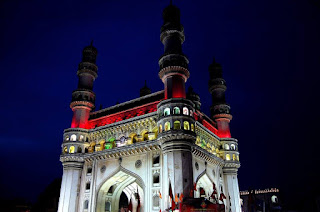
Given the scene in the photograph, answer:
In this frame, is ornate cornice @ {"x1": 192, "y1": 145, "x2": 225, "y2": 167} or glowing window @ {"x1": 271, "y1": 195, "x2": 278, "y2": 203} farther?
glowing window @ {"x1": 271, "y1": 195, "x2": 278, "y2": 203}

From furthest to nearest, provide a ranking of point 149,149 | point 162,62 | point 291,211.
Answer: point 291,211 < point 162,62 < point 149,149

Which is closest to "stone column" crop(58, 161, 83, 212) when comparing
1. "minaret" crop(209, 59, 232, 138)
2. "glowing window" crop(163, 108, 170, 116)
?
"glowing window" crop(163, 108, 170, 116)

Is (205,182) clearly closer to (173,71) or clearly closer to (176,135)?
(176,135)

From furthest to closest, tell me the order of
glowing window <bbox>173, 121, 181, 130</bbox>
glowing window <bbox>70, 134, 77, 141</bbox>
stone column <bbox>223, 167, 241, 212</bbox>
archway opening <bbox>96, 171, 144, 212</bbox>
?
glowing window <bbox>70, 134, 77, 141</bbox> < stone column <bbox>223, 167, 241, 212</bbox> < archway opening <bbox>96, 171, 144, 212</bbox> < glowing window <bbox>173, 121, 181, 130</bbox>

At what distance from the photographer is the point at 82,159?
140ft

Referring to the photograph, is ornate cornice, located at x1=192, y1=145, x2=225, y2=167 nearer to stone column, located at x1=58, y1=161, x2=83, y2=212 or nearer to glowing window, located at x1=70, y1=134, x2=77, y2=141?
stone column, located at x1=58, y1=161, x2=83, y2=212

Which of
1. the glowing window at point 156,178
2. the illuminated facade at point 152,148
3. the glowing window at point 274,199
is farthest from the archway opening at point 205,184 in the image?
the glowing window at point 274,199

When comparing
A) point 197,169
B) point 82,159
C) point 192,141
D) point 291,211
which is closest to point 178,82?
point 192,141

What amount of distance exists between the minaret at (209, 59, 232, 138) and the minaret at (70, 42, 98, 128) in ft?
73.3

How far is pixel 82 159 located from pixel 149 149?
40.9 ft

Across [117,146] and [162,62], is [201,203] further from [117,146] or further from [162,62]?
[162,62]

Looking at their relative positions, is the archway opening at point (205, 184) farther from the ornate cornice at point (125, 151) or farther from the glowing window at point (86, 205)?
the glowing window at point (86, 205)

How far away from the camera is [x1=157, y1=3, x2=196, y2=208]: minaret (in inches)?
1256

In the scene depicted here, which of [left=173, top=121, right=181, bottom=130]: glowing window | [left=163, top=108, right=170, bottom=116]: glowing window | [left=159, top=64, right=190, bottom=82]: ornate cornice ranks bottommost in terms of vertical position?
[left=173, top=121, right=181, bottom=130]: glowing window
